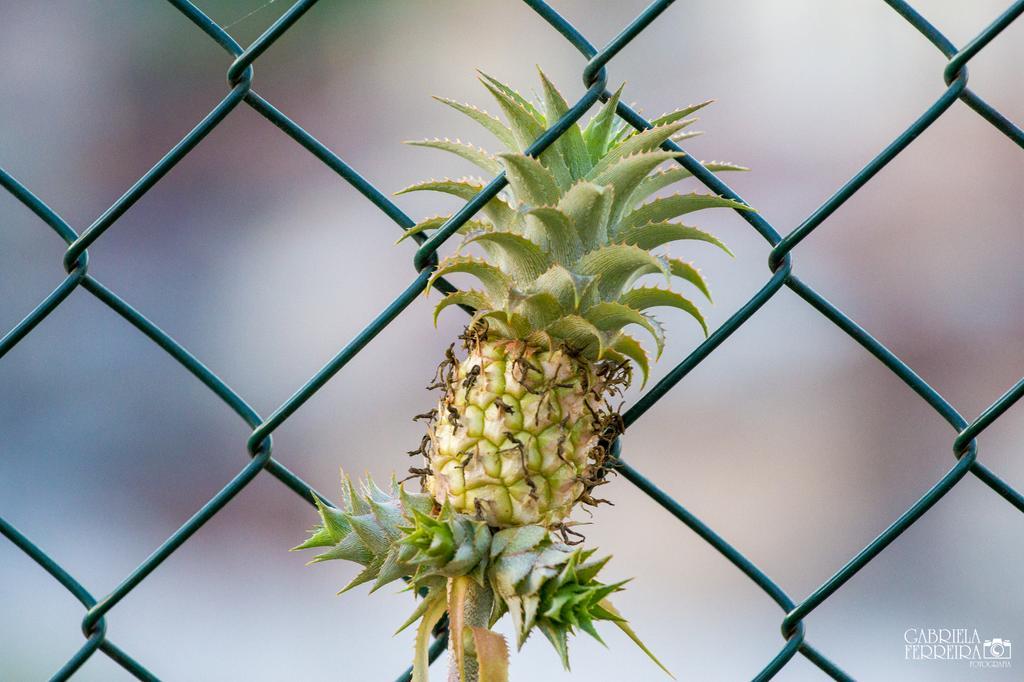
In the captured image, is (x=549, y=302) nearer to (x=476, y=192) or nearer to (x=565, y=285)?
(x=565, y=285)

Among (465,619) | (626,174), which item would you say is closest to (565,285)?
(626,174)

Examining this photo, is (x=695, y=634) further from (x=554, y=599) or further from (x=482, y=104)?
(x=554, y=599)

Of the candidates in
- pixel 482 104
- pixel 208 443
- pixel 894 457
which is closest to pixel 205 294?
pixel 208 443

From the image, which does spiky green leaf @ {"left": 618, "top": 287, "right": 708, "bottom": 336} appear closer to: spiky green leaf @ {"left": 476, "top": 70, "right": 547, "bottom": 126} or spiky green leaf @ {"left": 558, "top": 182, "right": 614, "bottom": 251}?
spiky green leaf @ {"left": 558, "top": 182, "right": 614, "bottom": 251}

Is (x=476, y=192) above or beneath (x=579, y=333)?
above

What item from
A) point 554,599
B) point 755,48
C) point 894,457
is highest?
point 755,48

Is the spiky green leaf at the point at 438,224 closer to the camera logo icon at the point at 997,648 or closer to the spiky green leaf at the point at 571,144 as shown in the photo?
the spiky green leaf at the point at 571,144
